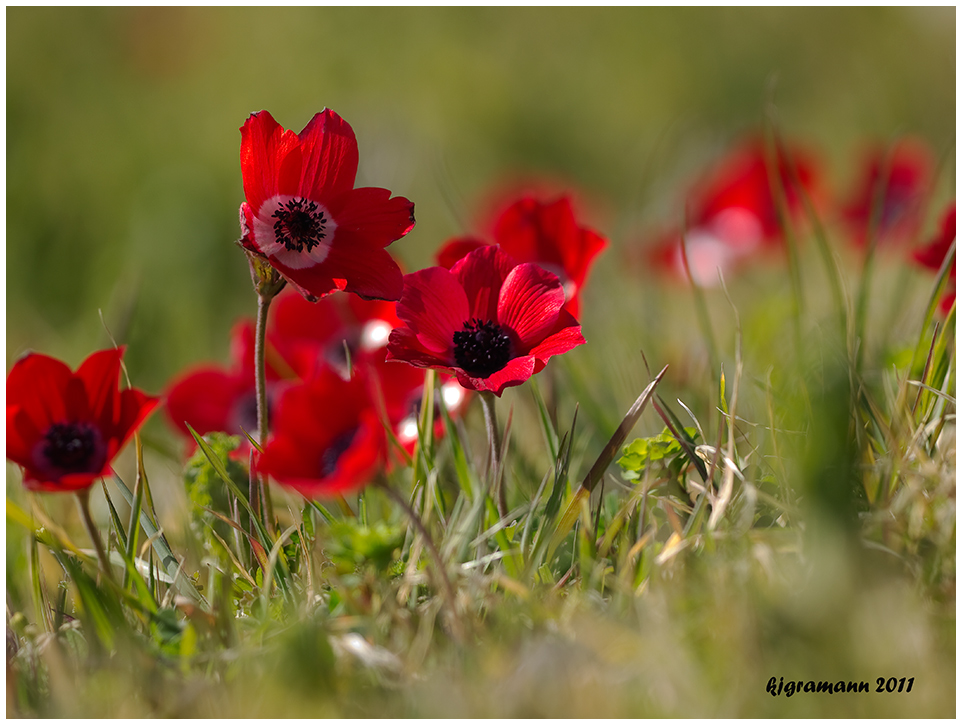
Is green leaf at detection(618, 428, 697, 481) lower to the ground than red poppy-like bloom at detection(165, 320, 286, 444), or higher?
lower

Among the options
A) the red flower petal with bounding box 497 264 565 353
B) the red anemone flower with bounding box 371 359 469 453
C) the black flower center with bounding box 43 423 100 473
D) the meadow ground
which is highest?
the red flower petal with bounding box 497 264 565 353

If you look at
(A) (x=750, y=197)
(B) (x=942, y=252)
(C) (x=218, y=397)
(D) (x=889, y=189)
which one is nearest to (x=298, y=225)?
(C) (x=218, y=397)

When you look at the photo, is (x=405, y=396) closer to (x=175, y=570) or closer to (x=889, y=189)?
(x=175, y=570)

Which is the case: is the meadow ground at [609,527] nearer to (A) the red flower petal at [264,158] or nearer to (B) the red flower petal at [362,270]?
(B) the red flower petal at [362,270]

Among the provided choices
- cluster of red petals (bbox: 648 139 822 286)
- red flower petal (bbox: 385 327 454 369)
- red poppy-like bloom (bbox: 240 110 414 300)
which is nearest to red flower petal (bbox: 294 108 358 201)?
red poppy-like bloom (bbox: 240 110 414 300)

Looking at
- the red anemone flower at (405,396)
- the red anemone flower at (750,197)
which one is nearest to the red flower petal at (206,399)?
the red anemone flower at (405,396)

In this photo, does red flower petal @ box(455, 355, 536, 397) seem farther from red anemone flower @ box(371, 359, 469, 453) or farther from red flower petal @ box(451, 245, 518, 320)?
Result: red anemone flower @ box(371, 359, 469, 453)
